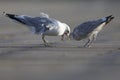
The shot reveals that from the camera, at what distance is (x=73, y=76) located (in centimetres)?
1062

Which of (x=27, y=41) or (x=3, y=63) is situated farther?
(x=27, y=41)

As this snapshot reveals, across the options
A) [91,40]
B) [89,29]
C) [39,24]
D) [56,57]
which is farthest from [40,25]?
[56,57]

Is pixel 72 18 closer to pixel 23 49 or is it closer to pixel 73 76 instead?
pixel 23 49

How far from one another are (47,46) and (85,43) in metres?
1.08

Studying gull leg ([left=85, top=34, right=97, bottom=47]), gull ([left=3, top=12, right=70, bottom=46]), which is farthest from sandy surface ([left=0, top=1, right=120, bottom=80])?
gull ([left=3, top=12, right=70, bottom=46])

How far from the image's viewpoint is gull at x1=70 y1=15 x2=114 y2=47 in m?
13.7

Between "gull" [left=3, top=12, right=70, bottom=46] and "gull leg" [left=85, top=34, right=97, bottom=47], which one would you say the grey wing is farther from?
"gull leg" [left=85, top=34, right=97, bottom=47]

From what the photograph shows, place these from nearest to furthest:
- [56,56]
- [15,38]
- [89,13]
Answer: [56,56]
[15,38]
[89,13]

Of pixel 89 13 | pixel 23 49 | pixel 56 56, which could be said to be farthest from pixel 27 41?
pixel 89 13

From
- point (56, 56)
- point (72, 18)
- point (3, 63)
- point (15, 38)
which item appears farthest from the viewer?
point (72, 18)

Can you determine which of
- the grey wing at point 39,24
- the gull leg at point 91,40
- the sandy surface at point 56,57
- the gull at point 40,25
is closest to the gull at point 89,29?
the gull leg at point 91,40

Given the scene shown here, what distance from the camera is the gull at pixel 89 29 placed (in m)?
13.7

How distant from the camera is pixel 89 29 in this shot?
1376 cm

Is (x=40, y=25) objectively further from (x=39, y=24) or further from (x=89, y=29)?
(x=89, y=29)
